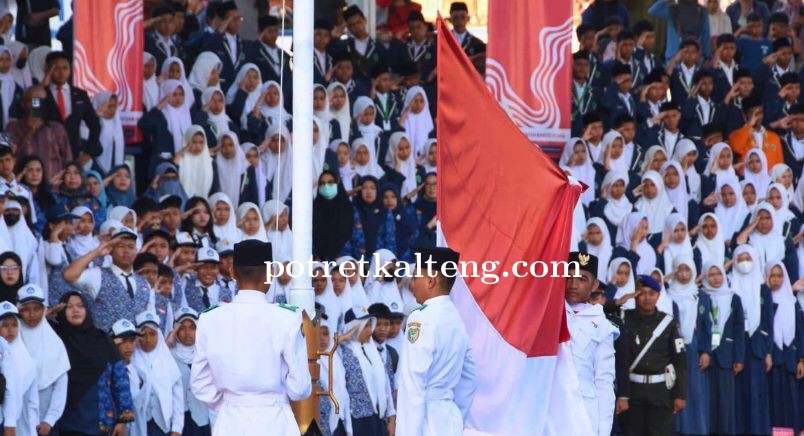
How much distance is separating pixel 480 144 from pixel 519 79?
230 inches

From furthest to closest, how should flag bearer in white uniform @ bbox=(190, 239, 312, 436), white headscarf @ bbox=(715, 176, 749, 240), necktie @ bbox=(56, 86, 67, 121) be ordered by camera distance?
1. white headscarf @ bbox=(715, 176, 749, 240)
2. necktie @ bbox=(56, 86, 67, 121)
3. flag bearer in white uniform @ bbox=(190, 239, 312, 436)

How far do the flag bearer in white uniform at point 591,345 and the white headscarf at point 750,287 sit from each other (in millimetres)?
6901

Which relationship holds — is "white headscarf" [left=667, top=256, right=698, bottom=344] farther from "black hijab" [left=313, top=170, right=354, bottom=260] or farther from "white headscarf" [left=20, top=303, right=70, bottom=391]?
"white headscarf" [left=20, top=303, right=70, bottom=391]

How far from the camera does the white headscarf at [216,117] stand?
56.9 ft

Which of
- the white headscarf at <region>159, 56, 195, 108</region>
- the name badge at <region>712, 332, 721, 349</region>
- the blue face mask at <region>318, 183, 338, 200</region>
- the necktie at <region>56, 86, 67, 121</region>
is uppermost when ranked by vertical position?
the white headscarf at <region>159, 56, 195, 108</region>

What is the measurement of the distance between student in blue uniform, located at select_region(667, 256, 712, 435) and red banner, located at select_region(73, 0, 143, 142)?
5.77m

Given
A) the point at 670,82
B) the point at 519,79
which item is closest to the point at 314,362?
the point at 519,79

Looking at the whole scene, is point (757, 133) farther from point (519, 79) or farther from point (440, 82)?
point (440, 82)

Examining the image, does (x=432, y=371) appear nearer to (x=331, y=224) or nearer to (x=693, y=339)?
(x=331, y=224)

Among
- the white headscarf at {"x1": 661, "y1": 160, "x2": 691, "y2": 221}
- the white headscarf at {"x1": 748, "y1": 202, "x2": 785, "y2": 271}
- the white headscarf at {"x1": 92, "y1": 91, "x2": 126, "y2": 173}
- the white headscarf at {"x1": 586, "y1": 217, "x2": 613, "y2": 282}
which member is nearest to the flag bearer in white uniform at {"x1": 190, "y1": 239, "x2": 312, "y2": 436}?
the white headscarf at {"x1": 92, "y1": 91, "x2": 126, "y2": 173}

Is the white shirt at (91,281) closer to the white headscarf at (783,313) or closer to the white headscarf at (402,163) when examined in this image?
the white headscarf at (402,163)

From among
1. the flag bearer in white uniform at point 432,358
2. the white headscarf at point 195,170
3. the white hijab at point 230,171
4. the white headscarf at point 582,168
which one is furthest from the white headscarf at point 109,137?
the flag bearer in white uniform at point 432,358

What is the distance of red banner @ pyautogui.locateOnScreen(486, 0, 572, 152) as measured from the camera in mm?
16719

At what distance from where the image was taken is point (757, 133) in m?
21.6
